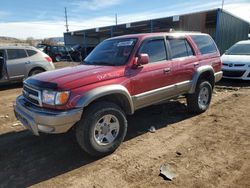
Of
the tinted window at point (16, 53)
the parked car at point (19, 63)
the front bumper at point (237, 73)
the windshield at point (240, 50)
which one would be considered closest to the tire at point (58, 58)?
the parked car at point (19, 63)

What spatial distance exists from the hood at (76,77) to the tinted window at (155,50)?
788mm

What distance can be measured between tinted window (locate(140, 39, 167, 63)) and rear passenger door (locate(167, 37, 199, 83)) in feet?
0.71

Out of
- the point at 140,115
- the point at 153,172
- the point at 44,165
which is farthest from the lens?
the point at 140,115

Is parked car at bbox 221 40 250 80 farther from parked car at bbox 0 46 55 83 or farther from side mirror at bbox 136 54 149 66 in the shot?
parked car at bbox 0 46 55 83

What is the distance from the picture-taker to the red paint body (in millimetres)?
3959

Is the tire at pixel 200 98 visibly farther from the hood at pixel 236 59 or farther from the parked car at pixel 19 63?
the parked car at pixel 19 63

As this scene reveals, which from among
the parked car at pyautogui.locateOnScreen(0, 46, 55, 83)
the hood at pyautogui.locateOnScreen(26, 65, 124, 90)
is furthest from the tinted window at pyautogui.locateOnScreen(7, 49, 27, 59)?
the hood at pyautogui.locateOnScreen(26, 65, 124, 90)

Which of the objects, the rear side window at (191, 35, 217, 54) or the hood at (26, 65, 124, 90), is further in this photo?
the rear side window at (191, 35, 217, 54)

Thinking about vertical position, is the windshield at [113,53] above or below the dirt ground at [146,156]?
above

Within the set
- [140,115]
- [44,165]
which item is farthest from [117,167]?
[140,115]

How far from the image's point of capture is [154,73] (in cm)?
498

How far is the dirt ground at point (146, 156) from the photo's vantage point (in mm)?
3611

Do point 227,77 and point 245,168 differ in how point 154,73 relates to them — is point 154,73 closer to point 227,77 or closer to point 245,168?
point 245,168

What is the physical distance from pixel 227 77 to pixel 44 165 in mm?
8280
